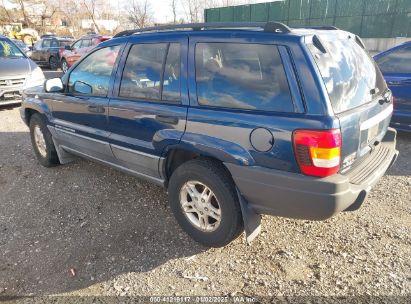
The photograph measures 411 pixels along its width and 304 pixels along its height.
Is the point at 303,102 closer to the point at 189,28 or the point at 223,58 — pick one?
the point at 223,58

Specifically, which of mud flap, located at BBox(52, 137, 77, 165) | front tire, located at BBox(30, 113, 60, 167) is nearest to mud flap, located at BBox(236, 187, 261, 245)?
mud flap, located at BBox(52, 137, 77, 165)

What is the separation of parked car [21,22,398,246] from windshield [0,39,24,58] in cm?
636

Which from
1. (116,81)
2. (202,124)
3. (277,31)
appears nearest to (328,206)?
(202,124)

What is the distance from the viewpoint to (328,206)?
2.25 meters

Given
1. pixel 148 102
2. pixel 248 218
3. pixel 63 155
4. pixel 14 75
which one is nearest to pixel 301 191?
pixel 248 218

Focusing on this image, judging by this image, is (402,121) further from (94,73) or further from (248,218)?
(94,73)

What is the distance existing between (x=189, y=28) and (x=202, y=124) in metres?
0.89

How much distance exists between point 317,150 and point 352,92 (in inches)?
25.8

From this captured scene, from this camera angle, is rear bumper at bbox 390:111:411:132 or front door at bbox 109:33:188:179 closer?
front door at bbox 109:33:188:179

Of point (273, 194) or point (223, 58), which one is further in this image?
point (223, 58)

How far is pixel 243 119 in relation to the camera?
2385mm

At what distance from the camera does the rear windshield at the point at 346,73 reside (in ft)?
7.47

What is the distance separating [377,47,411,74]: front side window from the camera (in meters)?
5.17

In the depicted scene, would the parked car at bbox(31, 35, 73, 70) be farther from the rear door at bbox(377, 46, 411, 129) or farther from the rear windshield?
the rear windshield
